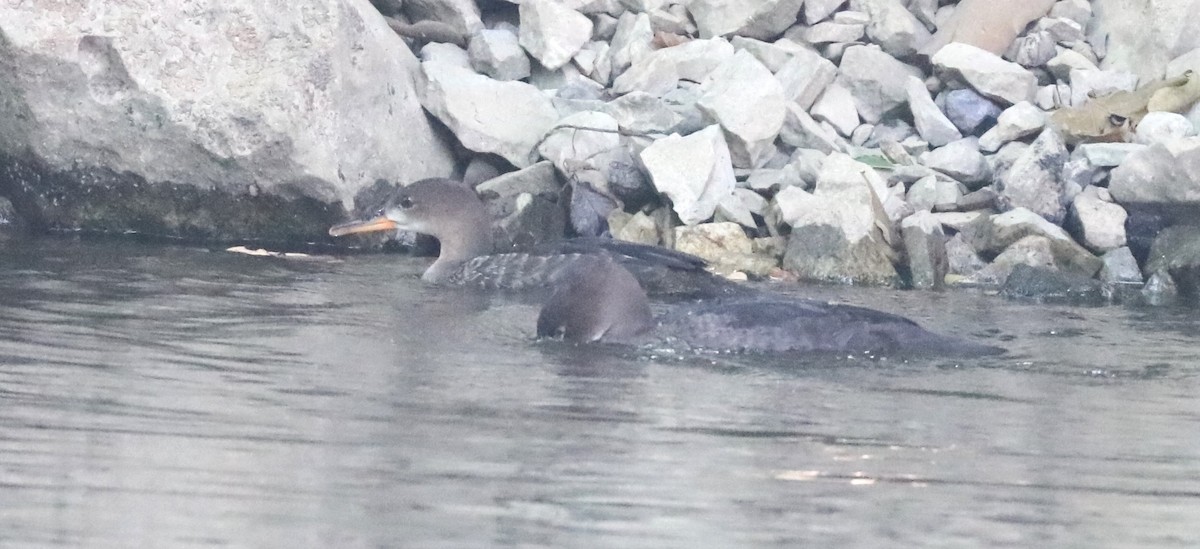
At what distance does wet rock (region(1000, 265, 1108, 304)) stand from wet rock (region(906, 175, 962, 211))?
4.21 feet

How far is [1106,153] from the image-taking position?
12.6 meters

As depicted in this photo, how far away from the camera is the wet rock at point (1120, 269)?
1161 cm

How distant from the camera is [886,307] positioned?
33.7ft

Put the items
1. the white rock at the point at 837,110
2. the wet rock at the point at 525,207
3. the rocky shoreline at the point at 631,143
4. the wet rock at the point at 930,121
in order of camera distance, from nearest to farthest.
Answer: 1. the rocky shoreline at the point at 631,143
2. the wet rock at the point at 525,207
3. the wet rock at the point at 930,121
4. the white rock at the point at 837,110

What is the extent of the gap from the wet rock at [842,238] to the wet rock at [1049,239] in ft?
2.29

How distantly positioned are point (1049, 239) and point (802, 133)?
210cm

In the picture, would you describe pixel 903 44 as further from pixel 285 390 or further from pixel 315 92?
pixel 285 390

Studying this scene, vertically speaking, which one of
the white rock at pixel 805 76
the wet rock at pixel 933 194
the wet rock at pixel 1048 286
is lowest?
the wet rock at pixel 1048 286

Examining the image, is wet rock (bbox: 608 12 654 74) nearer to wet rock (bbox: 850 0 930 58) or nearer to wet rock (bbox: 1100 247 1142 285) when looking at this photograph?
→ wet rock (bbox: 850 0 930 58)

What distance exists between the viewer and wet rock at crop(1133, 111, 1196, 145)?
500 inches

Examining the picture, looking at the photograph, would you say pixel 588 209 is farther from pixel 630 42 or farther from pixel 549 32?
pixel 630 42

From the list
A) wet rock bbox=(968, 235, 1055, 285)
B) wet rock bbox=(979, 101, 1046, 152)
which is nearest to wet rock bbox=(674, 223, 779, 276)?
wet rock bbox=(968, 235, 1055, 285)

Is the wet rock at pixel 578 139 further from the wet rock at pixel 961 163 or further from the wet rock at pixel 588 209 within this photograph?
the wet rock at pixel 961 163

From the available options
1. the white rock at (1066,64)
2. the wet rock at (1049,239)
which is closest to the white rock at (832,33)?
the white rock at (1066,64)
